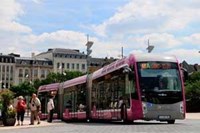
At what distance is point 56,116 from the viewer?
141 feet

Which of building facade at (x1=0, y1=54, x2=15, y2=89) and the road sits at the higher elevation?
building facade at (x1=0, y1=54, x2=15, y2=89)

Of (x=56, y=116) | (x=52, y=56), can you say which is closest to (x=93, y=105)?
→ (x=56, y=116)

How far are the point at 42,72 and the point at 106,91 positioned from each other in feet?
479

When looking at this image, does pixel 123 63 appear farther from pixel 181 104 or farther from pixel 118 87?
pixel 181 104

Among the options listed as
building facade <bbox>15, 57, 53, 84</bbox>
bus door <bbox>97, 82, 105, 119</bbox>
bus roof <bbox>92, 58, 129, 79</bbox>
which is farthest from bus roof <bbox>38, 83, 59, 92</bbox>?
building facade <bbox>15, 57, 53, 84</bbox>

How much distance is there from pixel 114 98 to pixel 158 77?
3.30 meters

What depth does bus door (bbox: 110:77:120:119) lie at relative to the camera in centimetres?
2737

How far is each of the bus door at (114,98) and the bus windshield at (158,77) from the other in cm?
232

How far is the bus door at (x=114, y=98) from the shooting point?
2737 centimetres

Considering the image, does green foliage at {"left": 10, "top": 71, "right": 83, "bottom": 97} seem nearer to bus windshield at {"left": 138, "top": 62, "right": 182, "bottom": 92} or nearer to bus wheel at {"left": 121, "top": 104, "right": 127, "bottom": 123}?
bus wheel at {"left": 121, "top": 104, "right": 127, "bottom": 123}

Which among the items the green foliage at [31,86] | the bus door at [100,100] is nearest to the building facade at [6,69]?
the green foliage at [31,86]

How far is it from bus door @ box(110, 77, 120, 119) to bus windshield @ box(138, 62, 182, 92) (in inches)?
91.3

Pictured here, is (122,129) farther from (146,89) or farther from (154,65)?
(154,65)

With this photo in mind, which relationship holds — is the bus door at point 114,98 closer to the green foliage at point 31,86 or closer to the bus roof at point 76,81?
the bus roof at point 76,81
